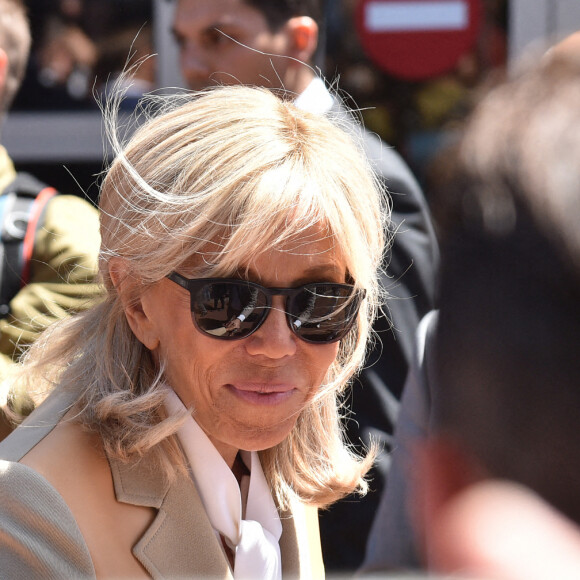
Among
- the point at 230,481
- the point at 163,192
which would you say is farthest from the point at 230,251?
the point at 230,481

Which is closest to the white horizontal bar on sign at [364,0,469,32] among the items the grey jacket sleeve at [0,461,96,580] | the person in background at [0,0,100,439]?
the person in background at [0,0,100,439]

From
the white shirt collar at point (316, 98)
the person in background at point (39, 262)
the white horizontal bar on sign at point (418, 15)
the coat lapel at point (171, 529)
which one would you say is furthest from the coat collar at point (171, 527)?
the white horizontal bar on sign at point (418, 15)

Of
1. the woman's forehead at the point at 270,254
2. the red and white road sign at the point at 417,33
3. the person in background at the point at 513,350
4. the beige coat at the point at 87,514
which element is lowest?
the red and white road sign at the point at 417,33

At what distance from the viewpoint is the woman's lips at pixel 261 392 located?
169cm

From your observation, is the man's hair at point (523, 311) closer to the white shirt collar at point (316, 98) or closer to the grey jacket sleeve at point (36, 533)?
the grey jacket sleeve at point (36, 533)

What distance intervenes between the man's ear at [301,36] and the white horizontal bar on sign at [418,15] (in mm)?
1384

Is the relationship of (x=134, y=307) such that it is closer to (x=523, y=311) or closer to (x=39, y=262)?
(x=39, y=262)

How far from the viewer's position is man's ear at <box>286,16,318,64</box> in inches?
116

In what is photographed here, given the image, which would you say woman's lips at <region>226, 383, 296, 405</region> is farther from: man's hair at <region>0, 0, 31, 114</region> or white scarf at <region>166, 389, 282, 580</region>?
man's hair at <region>0, 0, 31, 114</region>

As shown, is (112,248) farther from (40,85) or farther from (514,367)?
(40,85)

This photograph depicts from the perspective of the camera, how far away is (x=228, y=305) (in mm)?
1620

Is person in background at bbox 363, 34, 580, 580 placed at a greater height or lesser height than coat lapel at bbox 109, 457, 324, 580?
greater

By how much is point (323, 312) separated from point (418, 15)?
2.92 metres

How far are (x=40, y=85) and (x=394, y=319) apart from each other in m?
2.65
